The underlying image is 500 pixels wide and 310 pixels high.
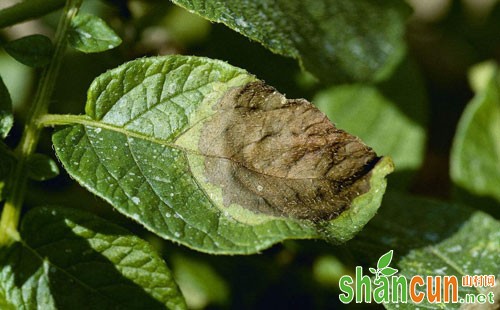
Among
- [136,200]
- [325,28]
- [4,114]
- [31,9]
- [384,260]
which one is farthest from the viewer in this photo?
[325,28]

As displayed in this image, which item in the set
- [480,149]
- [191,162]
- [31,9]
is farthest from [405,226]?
[31,9]

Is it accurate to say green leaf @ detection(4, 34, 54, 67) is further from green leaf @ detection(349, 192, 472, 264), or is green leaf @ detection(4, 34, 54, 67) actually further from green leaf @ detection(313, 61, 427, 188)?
green leaf @ detection(313, 61, 427, 188)

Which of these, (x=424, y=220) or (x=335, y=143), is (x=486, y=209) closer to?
(x=424, y=220)

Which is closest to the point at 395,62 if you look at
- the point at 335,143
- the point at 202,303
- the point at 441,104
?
the point at 441,104

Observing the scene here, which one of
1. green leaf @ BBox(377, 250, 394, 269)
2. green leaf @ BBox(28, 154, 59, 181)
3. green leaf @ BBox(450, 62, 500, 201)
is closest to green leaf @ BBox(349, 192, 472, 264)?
green leaf @ BBox(377, 250, 394, 269)

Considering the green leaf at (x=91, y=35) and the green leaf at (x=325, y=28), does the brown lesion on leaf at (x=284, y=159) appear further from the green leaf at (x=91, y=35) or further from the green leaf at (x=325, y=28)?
the green leaf at (x=91, y=35)

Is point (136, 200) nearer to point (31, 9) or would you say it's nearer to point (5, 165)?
point (5, 165)

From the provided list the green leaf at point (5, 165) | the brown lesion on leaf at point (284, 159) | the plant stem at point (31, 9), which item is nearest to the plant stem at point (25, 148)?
the green leaf at point (5, 165)
